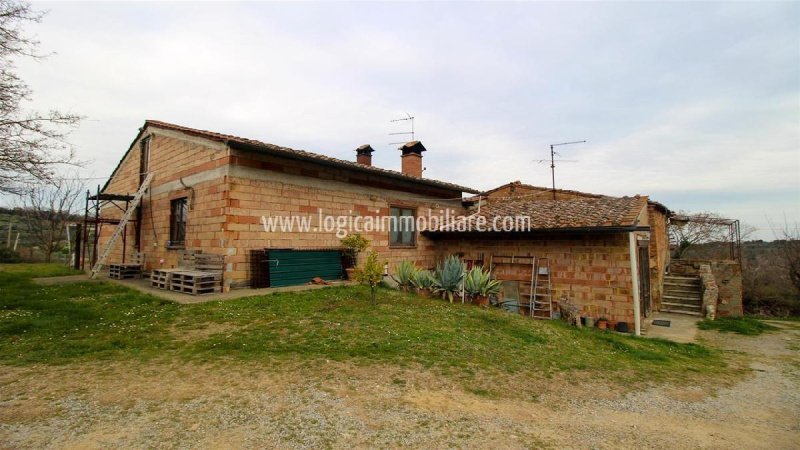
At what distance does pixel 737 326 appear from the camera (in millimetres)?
10203

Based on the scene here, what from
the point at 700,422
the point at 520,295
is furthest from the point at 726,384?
the point at 520,295

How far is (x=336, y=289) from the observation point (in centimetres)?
935

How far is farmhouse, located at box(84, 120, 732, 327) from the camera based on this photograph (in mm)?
9211

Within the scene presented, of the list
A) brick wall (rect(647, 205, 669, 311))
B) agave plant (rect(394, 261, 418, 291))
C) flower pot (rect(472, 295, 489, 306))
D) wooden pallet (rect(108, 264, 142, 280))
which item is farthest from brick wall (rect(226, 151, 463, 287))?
brick wall (rect(647, 205, 669, 311))

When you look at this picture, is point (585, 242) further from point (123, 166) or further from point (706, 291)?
point (123, 166)

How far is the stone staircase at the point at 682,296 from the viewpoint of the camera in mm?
12592

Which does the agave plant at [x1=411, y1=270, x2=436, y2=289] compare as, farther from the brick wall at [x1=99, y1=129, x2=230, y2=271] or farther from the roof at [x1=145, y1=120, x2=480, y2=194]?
the brick wall at [x1=99, y1=129, x2=230, y2=271]

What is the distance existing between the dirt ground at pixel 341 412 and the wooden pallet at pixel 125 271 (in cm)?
810

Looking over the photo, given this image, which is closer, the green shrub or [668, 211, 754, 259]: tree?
the green shrub

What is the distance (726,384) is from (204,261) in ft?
34.6

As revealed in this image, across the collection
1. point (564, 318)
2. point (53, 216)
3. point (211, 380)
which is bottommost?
point (564, 318)

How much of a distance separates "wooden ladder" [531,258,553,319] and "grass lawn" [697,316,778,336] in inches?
164

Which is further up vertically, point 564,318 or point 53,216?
point 53,216

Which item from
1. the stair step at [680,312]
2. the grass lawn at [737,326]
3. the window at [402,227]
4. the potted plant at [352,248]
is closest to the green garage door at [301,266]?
the potted plant at [352,248]
